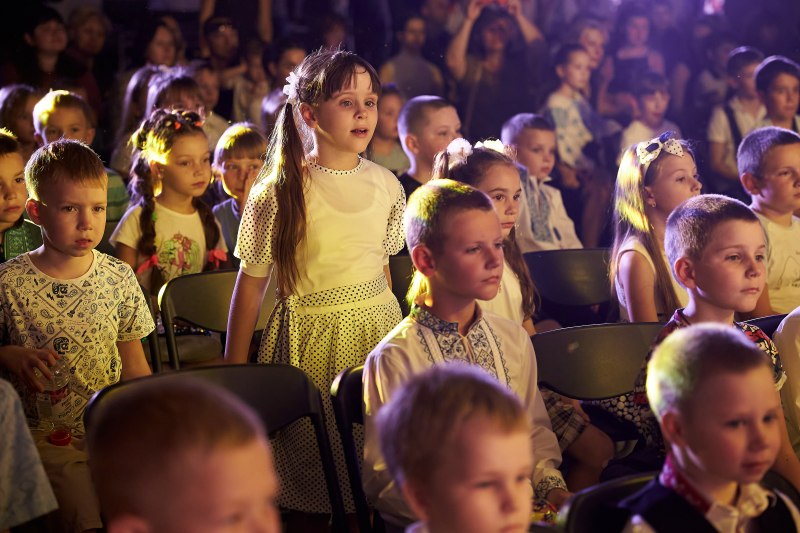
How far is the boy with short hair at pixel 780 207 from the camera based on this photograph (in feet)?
13.3

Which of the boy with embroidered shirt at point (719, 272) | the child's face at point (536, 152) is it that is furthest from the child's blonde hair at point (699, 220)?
the child's face at point (536, 152)

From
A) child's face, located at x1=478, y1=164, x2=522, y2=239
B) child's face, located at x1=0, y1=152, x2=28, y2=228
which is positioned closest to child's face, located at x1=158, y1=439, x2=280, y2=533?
child's face, located at x1=478, y1=164, x2=522, y2=239

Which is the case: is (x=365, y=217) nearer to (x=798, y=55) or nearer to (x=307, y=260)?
(x=307, y=260)

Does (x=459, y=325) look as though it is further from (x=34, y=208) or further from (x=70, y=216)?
(x=34, y=208)

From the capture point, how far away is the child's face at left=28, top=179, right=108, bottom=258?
2689mm

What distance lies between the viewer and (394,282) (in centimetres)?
360

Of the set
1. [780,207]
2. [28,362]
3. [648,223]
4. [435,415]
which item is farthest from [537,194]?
[435,415]

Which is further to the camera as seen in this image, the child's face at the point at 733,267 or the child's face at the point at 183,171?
the child's face at the point at 183,171

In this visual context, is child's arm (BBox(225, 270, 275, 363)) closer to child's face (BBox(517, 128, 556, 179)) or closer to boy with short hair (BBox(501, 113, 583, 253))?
boy with short hair (BBox(501, 113, 583, 253))

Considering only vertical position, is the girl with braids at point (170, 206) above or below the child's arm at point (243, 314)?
above

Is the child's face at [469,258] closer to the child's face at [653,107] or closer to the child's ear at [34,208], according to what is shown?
the child's ear at [34,208]

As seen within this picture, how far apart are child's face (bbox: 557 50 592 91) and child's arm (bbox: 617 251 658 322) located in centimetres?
346

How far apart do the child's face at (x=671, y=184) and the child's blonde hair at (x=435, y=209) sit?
1.40 meters

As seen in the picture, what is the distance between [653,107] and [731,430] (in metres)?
5.42
